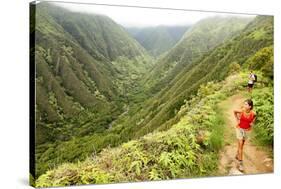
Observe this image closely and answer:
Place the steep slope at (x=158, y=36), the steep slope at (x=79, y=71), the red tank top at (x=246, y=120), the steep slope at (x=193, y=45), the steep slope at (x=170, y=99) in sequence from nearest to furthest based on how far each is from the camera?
the steep slope at (x=79, y=71) → the steep slope at (x=170, y=99) → the steep slope at (x=158, y=36) → the steep slope at (x=193, y=45) → the red tank top at (x=246, y=120)

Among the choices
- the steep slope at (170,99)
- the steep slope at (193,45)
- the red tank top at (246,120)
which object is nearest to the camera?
the steep slope at (170,99)

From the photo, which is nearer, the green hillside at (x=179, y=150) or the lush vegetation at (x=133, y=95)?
the lush vegetation at (x=133, y=95)

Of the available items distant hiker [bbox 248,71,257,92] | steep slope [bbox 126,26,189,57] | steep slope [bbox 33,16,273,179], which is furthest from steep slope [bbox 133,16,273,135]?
steep slope [bbox 126,26,189,57]

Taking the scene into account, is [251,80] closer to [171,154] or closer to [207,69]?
[207,69]

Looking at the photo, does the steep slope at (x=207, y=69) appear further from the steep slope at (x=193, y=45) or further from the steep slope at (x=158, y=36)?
the steep slope at (x=158, y=36)

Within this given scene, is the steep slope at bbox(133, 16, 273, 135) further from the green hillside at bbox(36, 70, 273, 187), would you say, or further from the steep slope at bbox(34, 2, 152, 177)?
the steep slope at bbox(34, 2, 152, 177)

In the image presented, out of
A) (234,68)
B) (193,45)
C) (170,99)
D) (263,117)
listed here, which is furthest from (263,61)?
(170,99)

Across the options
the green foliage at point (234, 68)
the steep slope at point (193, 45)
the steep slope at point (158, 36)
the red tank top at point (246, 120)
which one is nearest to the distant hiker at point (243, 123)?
the red tank top at point (246, 120)
